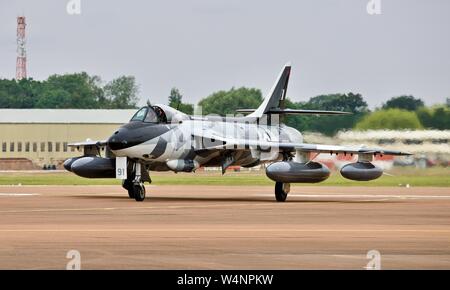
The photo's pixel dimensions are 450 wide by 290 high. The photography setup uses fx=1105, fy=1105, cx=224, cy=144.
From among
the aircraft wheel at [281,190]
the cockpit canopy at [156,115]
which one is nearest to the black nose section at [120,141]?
the cockpit canopy at [156,115]

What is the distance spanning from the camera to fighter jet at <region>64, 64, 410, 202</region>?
111ft

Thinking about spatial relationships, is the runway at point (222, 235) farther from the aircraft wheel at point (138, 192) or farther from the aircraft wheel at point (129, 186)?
the aircraft wheel at point (129, 186)

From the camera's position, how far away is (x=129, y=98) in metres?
131

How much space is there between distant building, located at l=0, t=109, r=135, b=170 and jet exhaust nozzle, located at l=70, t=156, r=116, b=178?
219 feet

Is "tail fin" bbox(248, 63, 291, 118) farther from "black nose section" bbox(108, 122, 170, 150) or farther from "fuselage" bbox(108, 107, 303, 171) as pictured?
"black nose section" bbox(108, 122, 170, 150)

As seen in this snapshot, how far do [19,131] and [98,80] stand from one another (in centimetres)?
3505

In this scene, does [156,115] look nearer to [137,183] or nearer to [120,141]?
[120,141]

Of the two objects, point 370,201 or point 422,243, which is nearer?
point 422,243

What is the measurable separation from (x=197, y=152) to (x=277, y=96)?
716 centimetres

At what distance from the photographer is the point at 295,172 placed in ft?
112

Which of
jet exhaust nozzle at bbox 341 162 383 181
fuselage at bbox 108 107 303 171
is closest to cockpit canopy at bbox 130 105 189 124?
fuselage at bbox 108 107 303 171
